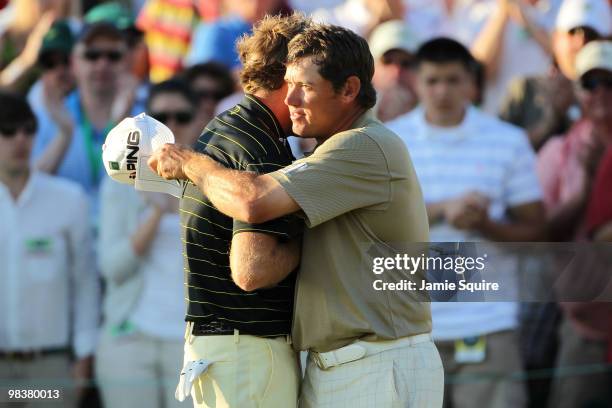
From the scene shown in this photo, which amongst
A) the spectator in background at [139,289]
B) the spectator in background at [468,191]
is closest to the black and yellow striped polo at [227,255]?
the spectator in background at [468,191]

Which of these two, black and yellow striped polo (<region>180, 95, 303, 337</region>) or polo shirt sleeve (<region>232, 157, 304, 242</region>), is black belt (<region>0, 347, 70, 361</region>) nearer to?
black and yellow striped polo (<region>180, 95, 303, 337</region>)

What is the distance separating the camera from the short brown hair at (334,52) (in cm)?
415

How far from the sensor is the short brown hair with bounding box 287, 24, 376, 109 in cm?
415

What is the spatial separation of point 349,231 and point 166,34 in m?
4.20

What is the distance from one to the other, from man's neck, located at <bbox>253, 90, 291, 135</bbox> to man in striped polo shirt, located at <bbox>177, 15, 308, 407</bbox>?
11mm

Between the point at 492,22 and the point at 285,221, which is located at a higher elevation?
the point at 492,22

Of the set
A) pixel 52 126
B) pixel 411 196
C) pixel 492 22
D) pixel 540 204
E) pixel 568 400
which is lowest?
pixel 568 400

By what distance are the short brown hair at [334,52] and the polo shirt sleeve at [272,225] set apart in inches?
13.9

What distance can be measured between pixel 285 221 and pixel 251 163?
0.75 feet

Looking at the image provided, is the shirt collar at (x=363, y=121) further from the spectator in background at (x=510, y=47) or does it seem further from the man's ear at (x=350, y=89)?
the spectator in background at (x=510, y=47)

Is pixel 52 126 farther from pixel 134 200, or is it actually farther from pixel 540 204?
pixel 540 204

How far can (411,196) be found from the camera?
428 centimetres

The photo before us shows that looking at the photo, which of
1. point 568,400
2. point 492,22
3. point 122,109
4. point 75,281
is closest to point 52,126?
point 122,109

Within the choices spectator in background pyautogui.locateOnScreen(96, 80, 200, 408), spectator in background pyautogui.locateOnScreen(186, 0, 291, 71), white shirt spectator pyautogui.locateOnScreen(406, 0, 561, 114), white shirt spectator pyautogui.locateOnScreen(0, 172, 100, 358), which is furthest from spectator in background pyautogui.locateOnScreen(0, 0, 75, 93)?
white shirt spectator pyautogui.locateOnScreen(406, 0, 561, 114)
